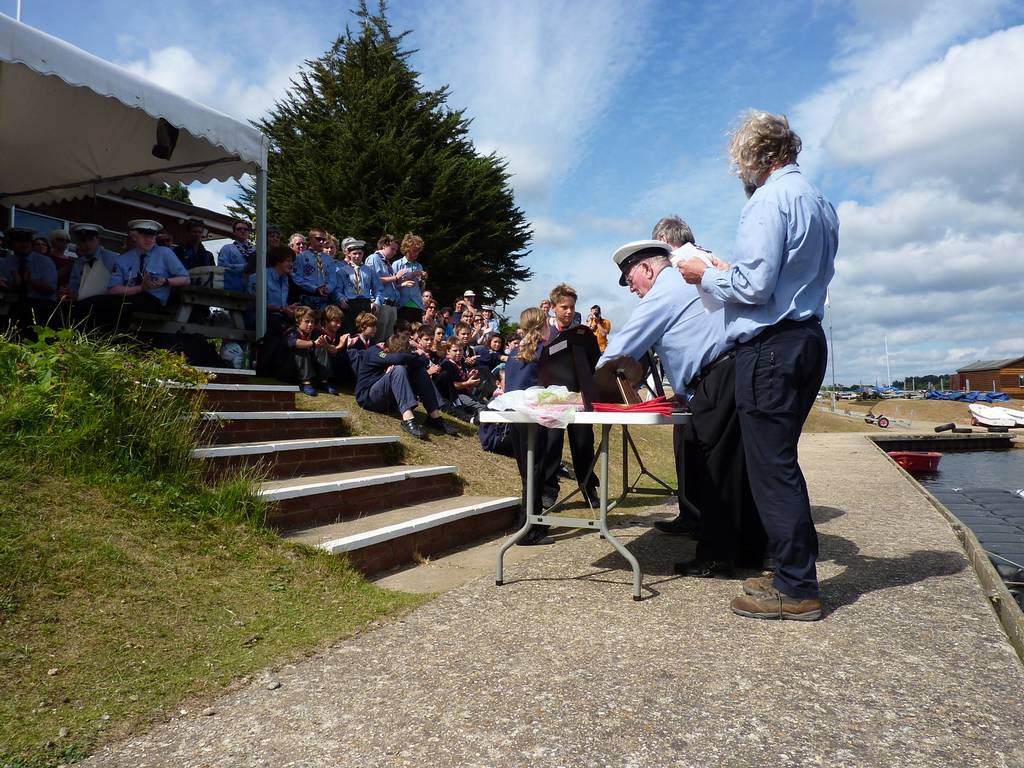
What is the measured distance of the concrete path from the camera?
1.99 metres

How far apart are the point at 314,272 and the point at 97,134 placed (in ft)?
9.37

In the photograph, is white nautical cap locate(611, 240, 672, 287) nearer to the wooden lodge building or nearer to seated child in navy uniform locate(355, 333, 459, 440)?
seated child in navy uniform locate(355, 333, 459, 440)

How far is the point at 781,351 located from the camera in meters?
3.04

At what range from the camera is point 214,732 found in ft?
7.17

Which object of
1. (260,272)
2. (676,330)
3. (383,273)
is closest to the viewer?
(676,330)

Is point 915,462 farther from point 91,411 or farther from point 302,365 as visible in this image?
point 91,411

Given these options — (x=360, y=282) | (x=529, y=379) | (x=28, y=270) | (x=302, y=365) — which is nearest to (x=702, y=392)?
(x=529, y=379)

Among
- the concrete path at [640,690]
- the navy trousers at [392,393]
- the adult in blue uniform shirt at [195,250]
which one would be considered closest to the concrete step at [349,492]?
the navy trousers at [392,393]

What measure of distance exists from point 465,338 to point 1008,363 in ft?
277

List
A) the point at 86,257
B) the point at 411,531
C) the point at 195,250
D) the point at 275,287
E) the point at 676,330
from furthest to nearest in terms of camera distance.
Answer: the point at 195,250
the point at 275,287
the point at 86,257
the point at 411,531
the point at 676,330

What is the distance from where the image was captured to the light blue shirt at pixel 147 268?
6.45 m

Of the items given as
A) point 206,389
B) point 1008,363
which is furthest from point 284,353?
point 1008,363

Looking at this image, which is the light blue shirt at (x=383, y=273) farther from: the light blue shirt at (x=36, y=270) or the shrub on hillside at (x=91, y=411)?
the shrub on hillside at (x=91, y=411)

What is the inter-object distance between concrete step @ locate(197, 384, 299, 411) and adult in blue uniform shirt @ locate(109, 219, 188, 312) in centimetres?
140
